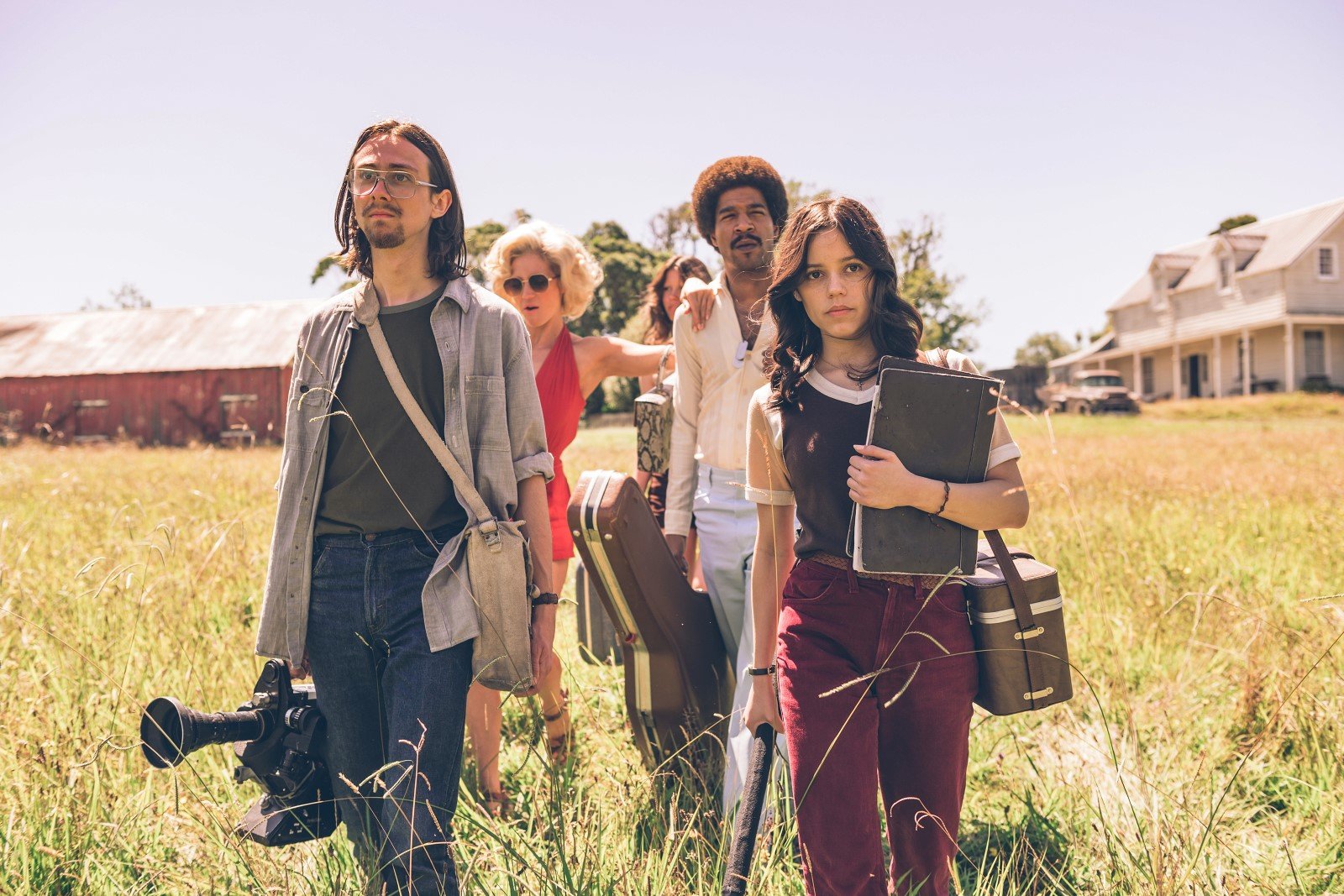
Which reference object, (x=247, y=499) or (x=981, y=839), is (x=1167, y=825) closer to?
(x=981, y=839)

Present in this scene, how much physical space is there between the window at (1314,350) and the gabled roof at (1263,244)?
2.87 meters

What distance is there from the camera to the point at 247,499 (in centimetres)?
788

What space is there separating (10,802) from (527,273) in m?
2.38

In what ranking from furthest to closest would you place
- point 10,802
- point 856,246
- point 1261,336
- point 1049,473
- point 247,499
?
point 1261,336, point 1049,473, point 247,499, point 10,802, point 856,246

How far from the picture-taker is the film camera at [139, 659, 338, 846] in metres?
2.17

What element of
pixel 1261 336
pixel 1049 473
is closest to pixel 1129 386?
pixel 1261 336

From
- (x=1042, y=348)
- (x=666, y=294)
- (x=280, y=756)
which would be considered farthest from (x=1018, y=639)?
(x=1042, y=348)

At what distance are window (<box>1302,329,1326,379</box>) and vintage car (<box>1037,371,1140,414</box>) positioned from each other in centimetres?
584

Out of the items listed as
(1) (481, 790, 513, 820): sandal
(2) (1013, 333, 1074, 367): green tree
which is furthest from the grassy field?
(2) (1013, 333, 1074, 367): green tree

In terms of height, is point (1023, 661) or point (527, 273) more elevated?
point (527, 273)

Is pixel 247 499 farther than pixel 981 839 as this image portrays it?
Yes

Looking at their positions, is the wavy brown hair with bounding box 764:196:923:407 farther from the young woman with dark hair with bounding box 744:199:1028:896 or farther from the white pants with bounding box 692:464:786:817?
the white pants with bounding box 692:464:786:817

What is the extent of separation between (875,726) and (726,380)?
1624 millimetres

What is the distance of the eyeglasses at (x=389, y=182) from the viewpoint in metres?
2.32
